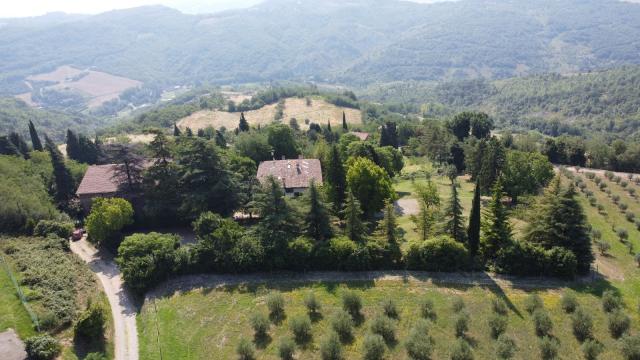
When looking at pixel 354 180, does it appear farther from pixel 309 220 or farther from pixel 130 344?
pixel 130 344

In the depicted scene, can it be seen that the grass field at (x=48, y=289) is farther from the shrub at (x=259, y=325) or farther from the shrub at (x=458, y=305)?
the shrub at (x=458, y=305)

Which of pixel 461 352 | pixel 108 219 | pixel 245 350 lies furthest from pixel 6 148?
pixel 461 352

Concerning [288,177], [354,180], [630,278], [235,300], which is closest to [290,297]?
[235,300]

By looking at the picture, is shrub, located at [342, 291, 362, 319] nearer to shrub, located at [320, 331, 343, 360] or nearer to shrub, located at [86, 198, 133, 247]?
shrub, located at [320, 331, 343, 360]

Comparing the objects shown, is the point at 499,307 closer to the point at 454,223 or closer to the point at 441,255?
the point at 441,255

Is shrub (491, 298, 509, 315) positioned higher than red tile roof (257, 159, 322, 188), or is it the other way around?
red tile roof (257, 159, 322, 188)

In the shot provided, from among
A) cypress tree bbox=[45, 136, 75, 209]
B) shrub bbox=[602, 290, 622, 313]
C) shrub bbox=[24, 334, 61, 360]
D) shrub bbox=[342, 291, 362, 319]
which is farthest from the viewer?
cypress tree bbox=[45, 136, 75, 209]

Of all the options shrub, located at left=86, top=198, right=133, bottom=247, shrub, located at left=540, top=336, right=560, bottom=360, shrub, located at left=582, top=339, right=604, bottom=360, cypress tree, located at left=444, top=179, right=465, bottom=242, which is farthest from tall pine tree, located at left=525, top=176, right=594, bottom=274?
shrub, located at left=86, top=198, right=133, bottom=247

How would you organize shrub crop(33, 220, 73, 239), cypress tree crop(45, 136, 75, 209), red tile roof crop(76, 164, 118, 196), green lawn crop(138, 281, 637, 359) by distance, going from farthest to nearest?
cypress tree crop(45, 136, 75, 209) → red tile roof crop(76, 164, 118, 196) → shrub crop(33, 220, 73, 239) → green lawn crop(138, 281, 637, 359)
